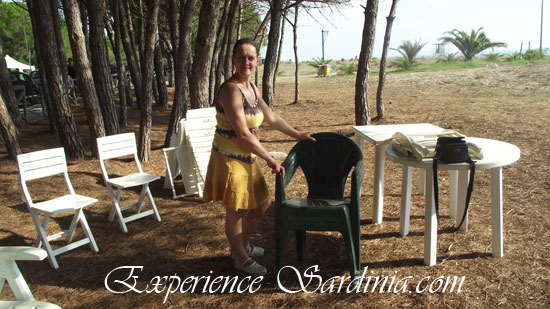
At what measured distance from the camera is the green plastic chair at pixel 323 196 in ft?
10.5

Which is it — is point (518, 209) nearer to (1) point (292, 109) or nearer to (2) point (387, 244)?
(2) point (387, 244)

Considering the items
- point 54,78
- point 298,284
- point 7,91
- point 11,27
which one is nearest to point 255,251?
point 298,284

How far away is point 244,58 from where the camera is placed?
3.19 metres

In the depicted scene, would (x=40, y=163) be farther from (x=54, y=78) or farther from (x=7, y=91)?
(x=7, y=91)

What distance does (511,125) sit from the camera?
9141 mm

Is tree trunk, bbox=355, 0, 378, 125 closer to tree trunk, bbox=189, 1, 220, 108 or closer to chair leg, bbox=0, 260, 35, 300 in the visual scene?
tree trunk, bbox=189, 1, 220, 108

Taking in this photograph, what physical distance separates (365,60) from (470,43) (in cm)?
3010

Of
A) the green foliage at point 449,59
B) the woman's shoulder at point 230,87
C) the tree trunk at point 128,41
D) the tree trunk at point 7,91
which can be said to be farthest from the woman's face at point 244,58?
the green foliage at point 449,59

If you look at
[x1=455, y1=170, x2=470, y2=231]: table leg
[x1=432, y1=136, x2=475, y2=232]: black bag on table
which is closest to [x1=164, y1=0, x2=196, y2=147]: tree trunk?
[x1=455, y1=170, x2=470, y2=231]: table leg

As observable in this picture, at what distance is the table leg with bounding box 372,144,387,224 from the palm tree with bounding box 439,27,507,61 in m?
34.3

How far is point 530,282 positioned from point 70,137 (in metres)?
7.39

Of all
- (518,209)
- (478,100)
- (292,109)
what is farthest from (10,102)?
(478,100)

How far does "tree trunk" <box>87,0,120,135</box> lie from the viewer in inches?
311

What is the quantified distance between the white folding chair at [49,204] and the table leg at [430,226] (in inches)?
122
